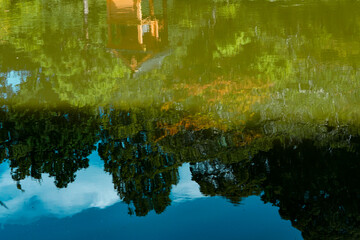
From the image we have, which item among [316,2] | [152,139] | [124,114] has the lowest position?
[152,139]

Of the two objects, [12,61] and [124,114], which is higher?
[12,61]

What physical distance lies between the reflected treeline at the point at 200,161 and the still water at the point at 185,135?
19mm

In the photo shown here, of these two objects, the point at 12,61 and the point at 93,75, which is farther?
the point at 12,61

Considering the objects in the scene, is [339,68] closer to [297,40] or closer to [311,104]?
[311,104]

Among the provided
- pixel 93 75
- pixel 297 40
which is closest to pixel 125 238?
pixel 93 75

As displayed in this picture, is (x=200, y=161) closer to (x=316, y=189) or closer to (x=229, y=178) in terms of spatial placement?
(x=229, y=178)

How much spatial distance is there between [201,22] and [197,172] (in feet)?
34.5

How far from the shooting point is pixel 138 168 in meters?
5.95

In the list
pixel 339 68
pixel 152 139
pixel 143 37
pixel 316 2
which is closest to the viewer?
pixel 152 139

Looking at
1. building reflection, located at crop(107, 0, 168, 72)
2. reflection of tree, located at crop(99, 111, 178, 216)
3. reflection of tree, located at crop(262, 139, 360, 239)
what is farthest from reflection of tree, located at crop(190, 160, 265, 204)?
building reflection, located at crop(107, 0, 168, 72)

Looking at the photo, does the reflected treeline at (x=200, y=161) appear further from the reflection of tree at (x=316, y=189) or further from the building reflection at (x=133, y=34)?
the building reflection at (x=133, y=34)

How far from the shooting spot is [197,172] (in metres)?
5.83

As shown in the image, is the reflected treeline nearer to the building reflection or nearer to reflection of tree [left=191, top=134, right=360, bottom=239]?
reflection of tree [left=191, top=134, right=360, bottom=239]

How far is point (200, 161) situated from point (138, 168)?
843mm
